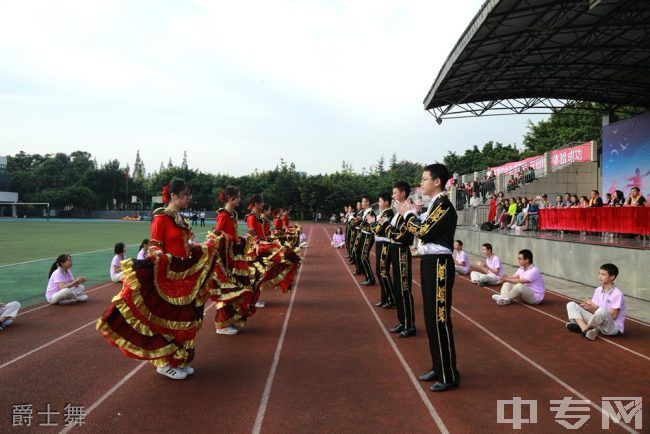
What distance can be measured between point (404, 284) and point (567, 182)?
18.1m

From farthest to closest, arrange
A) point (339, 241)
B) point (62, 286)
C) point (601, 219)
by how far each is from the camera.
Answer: point (339, 241) → point (601, 219) → point (62, 286)

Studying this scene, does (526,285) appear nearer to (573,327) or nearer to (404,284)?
(573,327)

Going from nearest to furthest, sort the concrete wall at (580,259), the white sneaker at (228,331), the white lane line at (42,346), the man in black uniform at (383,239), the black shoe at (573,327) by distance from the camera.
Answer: the white lane line at (42,346), the white sneaker at (228,331), the black shoe at (573,327), the man in black uniform at (383,239), the concrete wall at (580,259)

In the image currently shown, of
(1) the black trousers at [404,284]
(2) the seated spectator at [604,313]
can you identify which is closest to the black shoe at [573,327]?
(2) the seated spectator at [604,313]

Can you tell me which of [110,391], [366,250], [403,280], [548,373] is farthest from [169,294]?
A: [366,250]

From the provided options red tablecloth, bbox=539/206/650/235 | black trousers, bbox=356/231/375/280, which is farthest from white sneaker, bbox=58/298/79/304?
red tablecloth, bbox=539/206/650/235

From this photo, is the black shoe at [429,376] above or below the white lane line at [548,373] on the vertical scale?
above

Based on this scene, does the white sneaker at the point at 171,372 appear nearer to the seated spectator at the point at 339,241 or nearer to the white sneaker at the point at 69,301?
the white sneaker at the point at 69,301

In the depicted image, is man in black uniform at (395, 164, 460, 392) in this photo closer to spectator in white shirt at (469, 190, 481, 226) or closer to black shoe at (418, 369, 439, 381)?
black shoe at (418, 369, 439, 381)

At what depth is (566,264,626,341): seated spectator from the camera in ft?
18.5

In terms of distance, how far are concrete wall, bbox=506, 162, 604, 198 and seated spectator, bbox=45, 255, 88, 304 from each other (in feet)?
59.6

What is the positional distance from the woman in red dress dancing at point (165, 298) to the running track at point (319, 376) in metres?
0.35

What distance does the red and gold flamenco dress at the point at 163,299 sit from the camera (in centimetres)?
377

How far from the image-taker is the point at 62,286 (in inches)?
289
